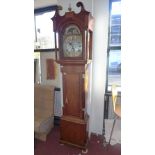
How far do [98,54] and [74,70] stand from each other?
21.8 inches

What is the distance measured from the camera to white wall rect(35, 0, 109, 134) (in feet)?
8.52

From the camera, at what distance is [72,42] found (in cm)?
236

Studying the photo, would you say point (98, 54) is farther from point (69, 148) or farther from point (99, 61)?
point (69, 148)

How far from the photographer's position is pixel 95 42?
2.68 m

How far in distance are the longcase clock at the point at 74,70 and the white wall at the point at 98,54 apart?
29 centimetres

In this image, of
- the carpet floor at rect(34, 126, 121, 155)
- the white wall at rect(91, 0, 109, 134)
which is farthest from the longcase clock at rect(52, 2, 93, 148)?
the white wall at rect(91, 0, 109, 134)

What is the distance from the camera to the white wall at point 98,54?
260cm

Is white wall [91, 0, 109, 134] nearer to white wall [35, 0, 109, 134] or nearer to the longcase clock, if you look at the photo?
white wall [35, 0, 109, 134]

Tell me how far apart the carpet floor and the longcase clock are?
10cm

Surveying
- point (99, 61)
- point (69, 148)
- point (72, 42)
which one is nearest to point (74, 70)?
point (72, 42)

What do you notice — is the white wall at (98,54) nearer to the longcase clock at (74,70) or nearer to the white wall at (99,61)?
the white wall at (99,61)
